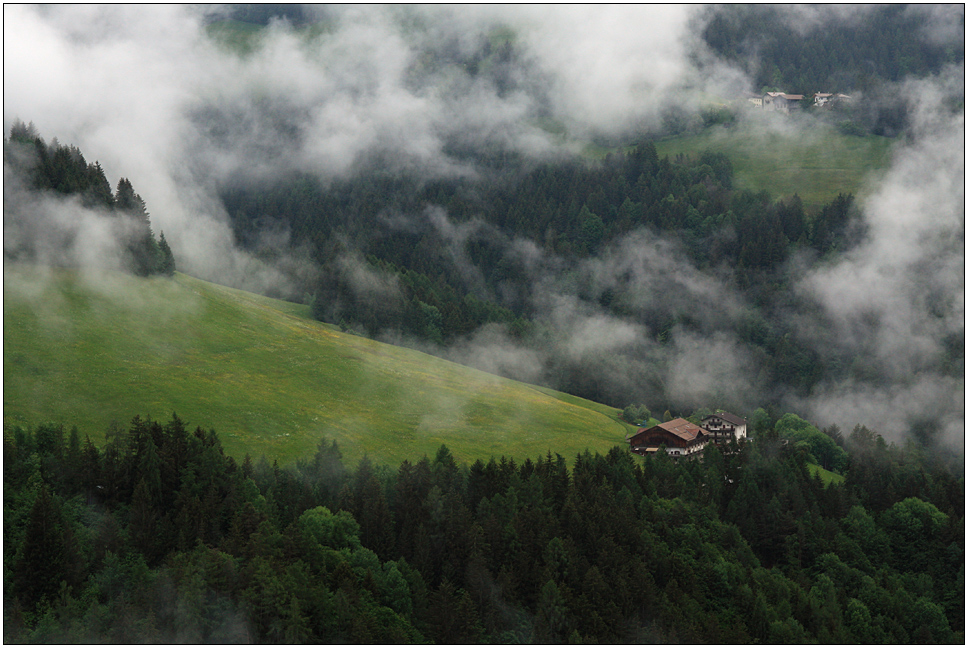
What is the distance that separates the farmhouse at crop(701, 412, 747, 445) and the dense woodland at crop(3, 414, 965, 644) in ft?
168

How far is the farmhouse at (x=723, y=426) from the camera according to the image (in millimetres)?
159500

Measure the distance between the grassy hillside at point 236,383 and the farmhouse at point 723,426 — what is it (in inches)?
921

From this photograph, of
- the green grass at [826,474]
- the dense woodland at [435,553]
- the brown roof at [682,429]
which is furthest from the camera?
the brown roof at [682,429]

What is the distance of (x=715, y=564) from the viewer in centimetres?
8481

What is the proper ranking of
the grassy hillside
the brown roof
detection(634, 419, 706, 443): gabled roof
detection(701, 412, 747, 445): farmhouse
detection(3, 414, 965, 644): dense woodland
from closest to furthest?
detection(3, 414, 965, 644): dense woodland < the grassy hillside < detection(634, 419, 706, 443): gabled roof < the brown roof < detection(701, 412, 747, 445): farmhouse

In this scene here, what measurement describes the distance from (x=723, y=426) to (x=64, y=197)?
5015 inches

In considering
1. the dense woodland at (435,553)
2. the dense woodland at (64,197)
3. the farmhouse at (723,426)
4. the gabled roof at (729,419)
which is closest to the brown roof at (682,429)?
the farmhouse at (723,426)

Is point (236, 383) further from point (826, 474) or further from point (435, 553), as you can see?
point (826, 474)

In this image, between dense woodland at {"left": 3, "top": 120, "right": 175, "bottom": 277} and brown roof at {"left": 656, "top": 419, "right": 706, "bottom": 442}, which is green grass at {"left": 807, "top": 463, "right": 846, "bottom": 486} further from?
dense woodland at {"left": 3, "top": 120, "right": 175, "bottom": 277}

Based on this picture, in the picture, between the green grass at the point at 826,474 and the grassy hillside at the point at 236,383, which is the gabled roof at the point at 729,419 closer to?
the green grass at the point at 826,474

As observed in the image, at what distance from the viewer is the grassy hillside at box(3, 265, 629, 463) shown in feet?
317

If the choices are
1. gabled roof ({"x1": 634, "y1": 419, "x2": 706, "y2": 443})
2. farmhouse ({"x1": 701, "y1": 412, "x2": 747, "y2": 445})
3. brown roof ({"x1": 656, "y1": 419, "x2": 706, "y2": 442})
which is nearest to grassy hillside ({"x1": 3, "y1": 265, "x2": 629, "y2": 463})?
gabled roof ({"x1": 634, "y1": 419, "x2": 706, "y2": 443})

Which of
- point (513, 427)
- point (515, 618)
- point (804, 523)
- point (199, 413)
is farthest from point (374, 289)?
point (515, 618)

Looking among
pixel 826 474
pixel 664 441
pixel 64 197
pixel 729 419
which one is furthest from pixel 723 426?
pixel 64 197
